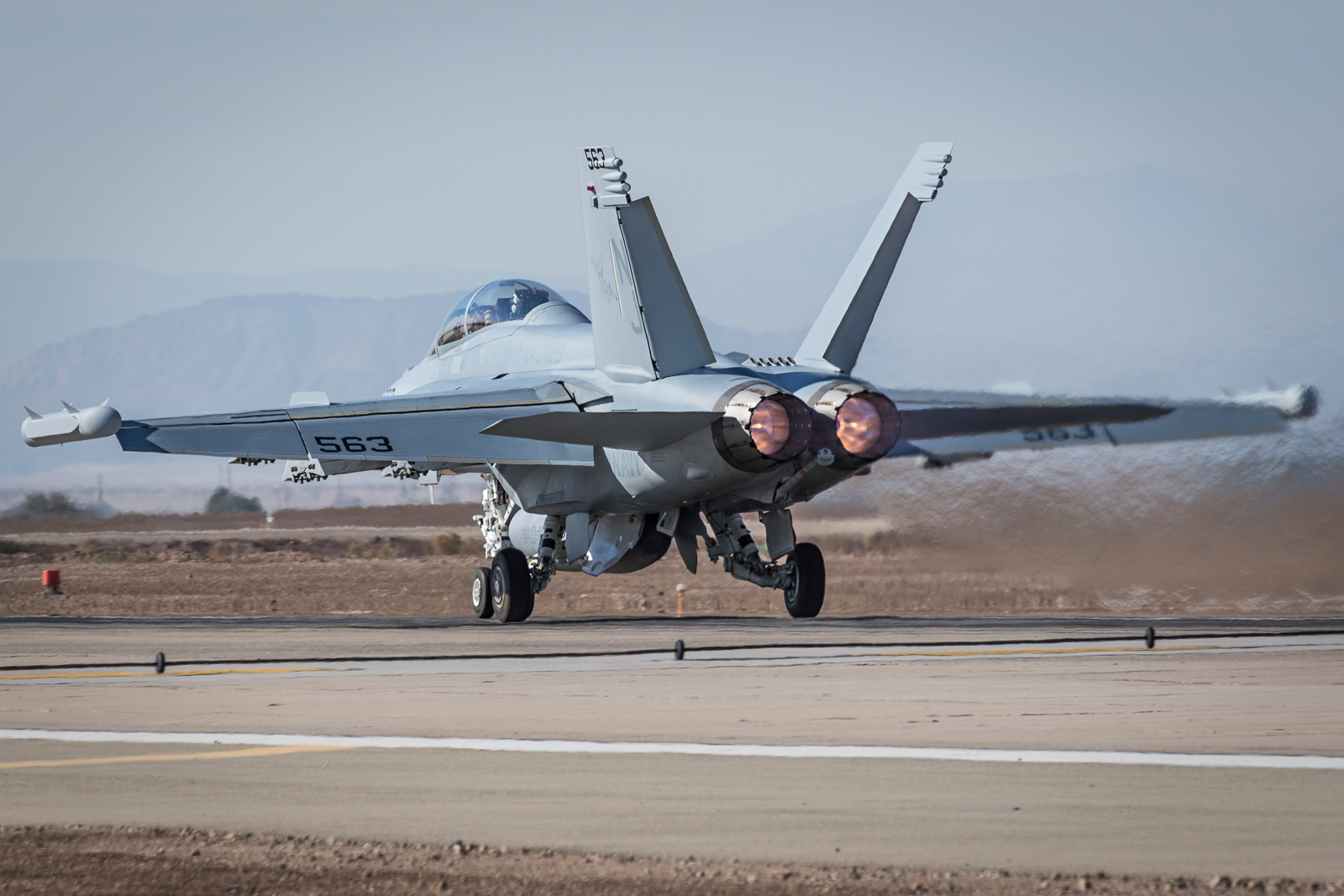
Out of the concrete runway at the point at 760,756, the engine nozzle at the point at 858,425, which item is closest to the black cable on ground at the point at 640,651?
the concrete runway at the point at 760,756

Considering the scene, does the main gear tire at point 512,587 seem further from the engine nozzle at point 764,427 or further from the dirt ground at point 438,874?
the dirt ground at point 438,874

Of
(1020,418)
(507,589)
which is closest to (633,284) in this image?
(1020,418)

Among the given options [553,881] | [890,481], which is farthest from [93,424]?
[553,881]

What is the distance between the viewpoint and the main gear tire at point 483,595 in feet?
78.7

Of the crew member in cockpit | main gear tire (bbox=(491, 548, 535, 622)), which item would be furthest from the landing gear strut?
the crew member in cockpit

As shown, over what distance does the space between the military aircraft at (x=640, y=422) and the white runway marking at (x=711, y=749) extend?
8.61 m

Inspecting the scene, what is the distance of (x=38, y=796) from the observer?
25.1 ft

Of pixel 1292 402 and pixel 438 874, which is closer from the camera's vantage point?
pixel 438 874

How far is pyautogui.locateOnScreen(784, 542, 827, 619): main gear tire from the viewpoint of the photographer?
Result: 22469mm

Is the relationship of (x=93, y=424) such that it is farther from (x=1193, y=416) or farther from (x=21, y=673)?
(x=1193, y=416)

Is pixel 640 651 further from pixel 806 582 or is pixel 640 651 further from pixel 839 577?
pixel 839 577

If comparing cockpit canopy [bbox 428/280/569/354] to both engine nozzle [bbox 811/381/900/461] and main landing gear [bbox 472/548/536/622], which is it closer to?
main landing gear [bbox 472/548/536/622]

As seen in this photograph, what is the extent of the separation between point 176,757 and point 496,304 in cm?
1722

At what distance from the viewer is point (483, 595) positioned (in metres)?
24.1
